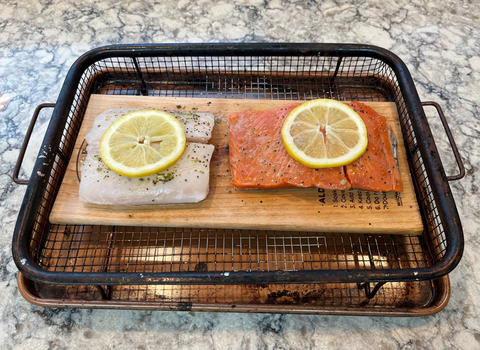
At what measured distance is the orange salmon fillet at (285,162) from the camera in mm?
1954

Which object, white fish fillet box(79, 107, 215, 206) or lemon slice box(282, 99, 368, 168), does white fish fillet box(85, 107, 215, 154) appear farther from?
lemon slice box(282, 99, 368, 168)

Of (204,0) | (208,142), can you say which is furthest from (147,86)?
(204,0)

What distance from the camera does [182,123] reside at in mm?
2137

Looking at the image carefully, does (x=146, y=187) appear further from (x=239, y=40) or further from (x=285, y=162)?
(x=239, y=40)

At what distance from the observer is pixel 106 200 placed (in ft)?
6.37

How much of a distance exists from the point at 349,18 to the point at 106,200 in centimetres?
317

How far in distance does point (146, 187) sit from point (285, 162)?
830 millimetres

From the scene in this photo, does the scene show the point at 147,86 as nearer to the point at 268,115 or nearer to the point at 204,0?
the point at 268,115

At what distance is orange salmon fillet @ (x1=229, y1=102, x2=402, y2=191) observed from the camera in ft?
6.41

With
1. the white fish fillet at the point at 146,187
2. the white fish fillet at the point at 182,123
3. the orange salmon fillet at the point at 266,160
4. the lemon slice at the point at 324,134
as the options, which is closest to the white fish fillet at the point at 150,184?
the white fish fillet at the point at 146,187

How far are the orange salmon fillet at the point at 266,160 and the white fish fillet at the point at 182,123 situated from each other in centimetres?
17

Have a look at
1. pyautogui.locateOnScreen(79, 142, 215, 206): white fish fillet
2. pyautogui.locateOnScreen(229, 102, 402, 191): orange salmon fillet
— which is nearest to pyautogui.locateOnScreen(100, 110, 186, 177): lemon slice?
pyautogui.locateOnScreen(79, 142, 215, 206): white fish fillet

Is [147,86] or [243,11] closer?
[147,86]

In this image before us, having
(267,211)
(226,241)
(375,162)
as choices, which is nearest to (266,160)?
(267,211)
